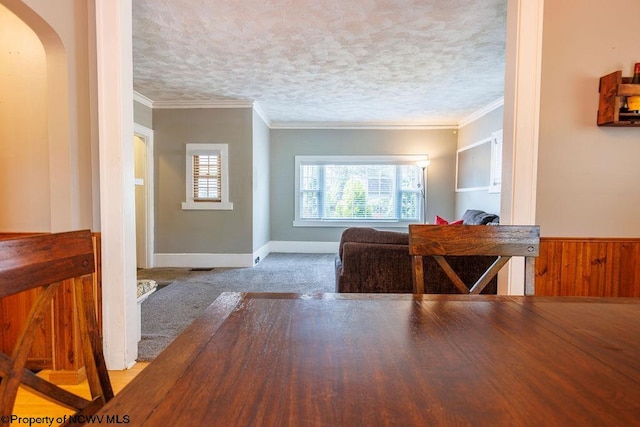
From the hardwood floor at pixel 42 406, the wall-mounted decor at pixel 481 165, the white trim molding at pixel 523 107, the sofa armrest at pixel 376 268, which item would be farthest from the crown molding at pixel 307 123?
the hardwood floor at pixel 42 406

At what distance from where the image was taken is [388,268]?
93.3 inches

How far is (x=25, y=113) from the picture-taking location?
6.21 feet

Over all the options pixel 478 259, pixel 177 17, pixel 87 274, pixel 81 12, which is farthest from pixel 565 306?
pixel 177 17

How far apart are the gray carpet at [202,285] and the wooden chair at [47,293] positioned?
1.54 metres

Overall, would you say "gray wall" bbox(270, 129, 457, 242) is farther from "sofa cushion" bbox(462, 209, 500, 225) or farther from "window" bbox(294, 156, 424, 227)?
"sofa cushion" bbox(462, 209, 500, 225)

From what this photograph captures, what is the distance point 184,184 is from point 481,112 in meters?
4.78

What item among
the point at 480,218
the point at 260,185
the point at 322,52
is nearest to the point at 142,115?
the point at 260,185

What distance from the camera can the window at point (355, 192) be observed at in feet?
21.1

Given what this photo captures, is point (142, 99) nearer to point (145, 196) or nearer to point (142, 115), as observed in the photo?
point (142, 115)

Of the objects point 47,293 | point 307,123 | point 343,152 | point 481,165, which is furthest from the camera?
point 343,152

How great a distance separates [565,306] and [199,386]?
3.53 ft

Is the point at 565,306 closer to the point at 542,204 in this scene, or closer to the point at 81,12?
the point at 542,204

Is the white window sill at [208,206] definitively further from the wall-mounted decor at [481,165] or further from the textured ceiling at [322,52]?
the wall-mounted decor at [481,165]

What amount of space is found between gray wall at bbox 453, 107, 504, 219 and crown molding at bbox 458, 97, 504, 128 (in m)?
0.04
